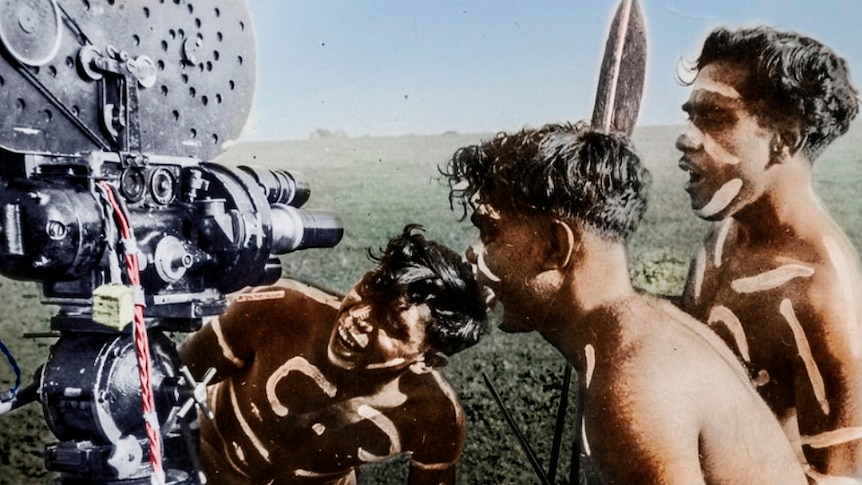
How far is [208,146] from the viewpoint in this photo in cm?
192

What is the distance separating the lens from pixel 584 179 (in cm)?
173

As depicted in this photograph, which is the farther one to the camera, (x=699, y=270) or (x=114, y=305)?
(x=699, y=270)

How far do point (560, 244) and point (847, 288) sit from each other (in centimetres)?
53

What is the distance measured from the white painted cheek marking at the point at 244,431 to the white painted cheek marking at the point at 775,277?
109cm

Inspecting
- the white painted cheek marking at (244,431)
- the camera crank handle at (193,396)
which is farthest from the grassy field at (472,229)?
the camera crank handle at (193,396)

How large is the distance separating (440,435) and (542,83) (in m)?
0.76

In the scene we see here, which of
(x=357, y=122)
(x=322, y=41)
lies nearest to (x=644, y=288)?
(x=357, y=122)

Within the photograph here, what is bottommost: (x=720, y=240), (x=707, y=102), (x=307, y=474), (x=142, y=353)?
(x=307, y=474)

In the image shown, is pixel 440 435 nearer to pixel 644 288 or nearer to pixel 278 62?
pixel 644 288

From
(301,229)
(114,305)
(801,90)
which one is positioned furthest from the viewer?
(301,229)

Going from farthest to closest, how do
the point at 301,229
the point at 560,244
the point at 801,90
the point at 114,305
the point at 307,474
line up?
the point at 307,474 → the point at 301,229 → the point at 560,244 → the point at 801,90 → the point at 114,305

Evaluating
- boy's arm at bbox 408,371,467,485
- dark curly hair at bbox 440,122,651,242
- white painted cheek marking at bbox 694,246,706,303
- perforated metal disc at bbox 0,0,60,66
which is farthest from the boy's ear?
perforated metal disc at bbox 0,0,60,66

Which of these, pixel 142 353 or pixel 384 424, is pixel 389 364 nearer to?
pixel 384 424

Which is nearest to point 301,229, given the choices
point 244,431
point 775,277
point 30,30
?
point 244,431
